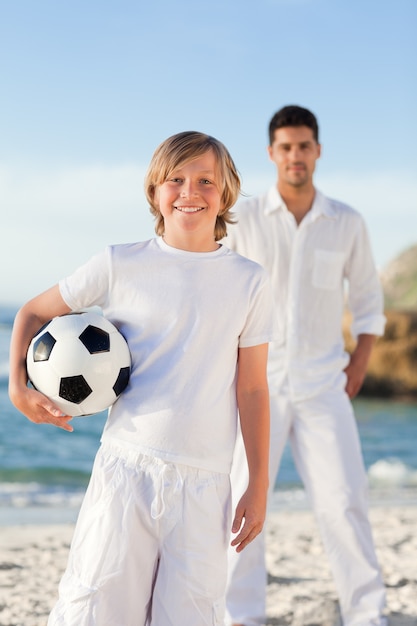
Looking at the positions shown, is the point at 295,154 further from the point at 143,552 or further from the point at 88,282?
the point at 143,552

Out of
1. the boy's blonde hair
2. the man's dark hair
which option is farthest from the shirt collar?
the boy's blonde hair

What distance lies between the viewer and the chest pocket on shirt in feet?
13.2

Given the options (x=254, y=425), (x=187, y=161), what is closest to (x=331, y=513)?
(x=254, y=425)

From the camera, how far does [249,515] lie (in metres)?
2.53

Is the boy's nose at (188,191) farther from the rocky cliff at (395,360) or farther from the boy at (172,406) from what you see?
the rocky cliff at (395,360)

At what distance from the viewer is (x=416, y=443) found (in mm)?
14156

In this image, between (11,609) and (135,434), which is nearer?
(135,434)

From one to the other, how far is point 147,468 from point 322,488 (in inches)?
68.0

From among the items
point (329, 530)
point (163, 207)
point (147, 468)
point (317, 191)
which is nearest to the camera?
point (147, 468)

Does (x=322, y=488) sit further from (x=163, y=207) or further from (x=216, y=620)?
(x=163, y=207)

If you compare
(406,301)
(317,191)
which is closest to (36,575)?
(317,191)

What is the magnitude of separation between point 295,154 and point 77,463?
8374mm

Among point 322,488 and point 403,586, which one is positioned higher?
point 322,488

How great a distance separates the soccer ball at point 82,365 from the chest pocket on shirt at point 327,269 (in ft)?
5.70
